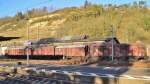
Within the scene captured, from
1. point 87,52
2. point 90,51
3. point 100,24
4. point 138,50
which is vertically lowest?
point 87,52

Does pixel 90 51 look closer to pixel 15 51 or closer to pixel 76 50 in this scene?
pixel 76 50

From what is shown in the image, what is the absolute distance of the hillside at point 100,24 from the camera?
345 feet

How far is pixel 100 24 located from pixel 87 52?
56.8 metres

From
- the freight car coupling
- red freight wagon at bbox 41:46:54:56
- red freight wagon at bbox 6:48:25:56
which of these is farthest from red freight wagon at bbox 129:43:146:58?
red freight wagon at bbox 6:48:25:56

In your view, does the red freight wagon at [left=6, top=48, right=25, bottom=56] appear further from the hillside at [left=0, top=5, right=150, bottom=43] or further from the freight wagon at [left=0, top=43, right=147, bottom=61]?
the hillside at [left=0, top=5, right=150, bottom=43]

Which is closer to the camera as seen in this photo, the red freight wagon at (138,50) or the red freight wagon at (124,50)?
the red freight wagon at (138,50)

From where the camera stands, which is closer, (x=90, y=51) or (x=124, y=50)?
(x=124, y=50)

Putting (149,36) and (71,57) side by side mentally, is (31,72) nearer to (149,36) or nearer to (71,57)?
(71,57)

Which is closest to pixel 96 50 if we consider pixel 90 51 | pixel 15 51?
pixel 90 51

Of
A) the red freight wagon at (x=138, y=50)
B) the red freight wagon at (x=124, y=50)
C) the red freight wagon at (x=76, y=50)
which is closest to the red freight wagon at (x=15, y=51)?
the red freight wagon at (x=76, y=50)

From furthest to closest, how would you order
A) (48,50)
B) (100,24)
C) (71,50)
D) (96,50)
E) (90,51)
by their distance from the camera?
(100,24) < (48,50) < (71,50) < (90,51) < (96,50)

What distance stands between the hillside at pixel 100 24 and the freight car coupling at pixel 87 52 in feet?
63.4

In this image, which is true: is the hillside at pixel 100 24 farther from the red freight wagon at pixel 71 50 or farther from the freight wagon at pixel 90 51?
the red freight wagon at pixel 71 50

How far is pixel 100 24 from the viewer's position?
119 meters
